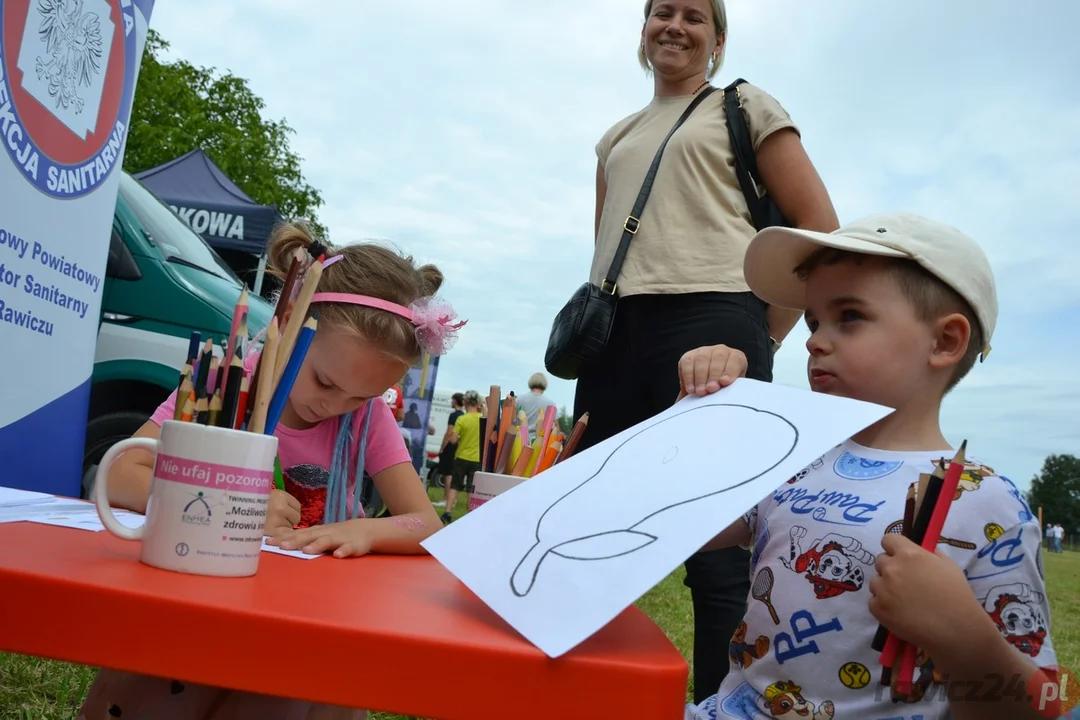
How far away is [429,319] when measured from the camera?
1.59 meters

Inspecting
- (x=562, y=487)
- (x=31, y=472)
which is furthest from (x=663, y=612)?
(x=562, y=487)

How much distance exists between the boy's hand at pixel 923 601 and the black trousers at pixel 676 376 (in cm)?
87

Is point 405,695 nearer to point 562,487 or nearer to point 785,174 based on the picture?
point 562,487

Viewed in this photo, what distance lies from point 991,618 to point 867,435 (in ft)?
1.04

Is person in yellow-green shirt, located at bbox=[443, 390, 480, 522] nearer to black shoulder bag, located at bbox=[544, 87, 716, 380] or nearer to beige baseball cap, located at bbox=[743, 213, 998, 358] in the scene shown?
black shoulder bag, located at bbox=[544, 87, 716, 380]

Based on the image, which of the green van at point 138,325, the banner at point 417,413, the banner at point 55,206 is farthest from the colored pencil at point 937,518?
the banner at point 417,413

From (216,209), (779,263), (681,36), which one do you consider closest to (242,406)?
(779,263)

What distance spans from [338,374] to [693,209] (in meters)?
0.92

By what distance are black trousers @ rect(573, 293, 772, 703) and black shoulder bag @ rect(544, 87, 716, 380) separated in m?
0.05

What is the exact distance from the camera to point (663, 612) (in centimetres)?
425

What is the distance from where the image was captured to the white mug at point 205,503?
695mm

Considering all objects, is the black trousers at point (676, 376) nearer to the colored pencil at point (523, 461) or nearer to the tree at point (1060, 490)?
the colored pencil at point (523, 461)

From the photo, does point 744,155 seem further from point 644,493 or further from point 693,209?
point 644,493

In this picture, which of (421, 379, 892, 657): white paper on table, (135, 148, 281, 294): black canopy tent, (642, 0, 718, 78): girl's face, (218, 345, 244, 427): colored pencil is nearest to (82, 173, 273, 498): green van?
(642, 0, 718, 78): girl's face
